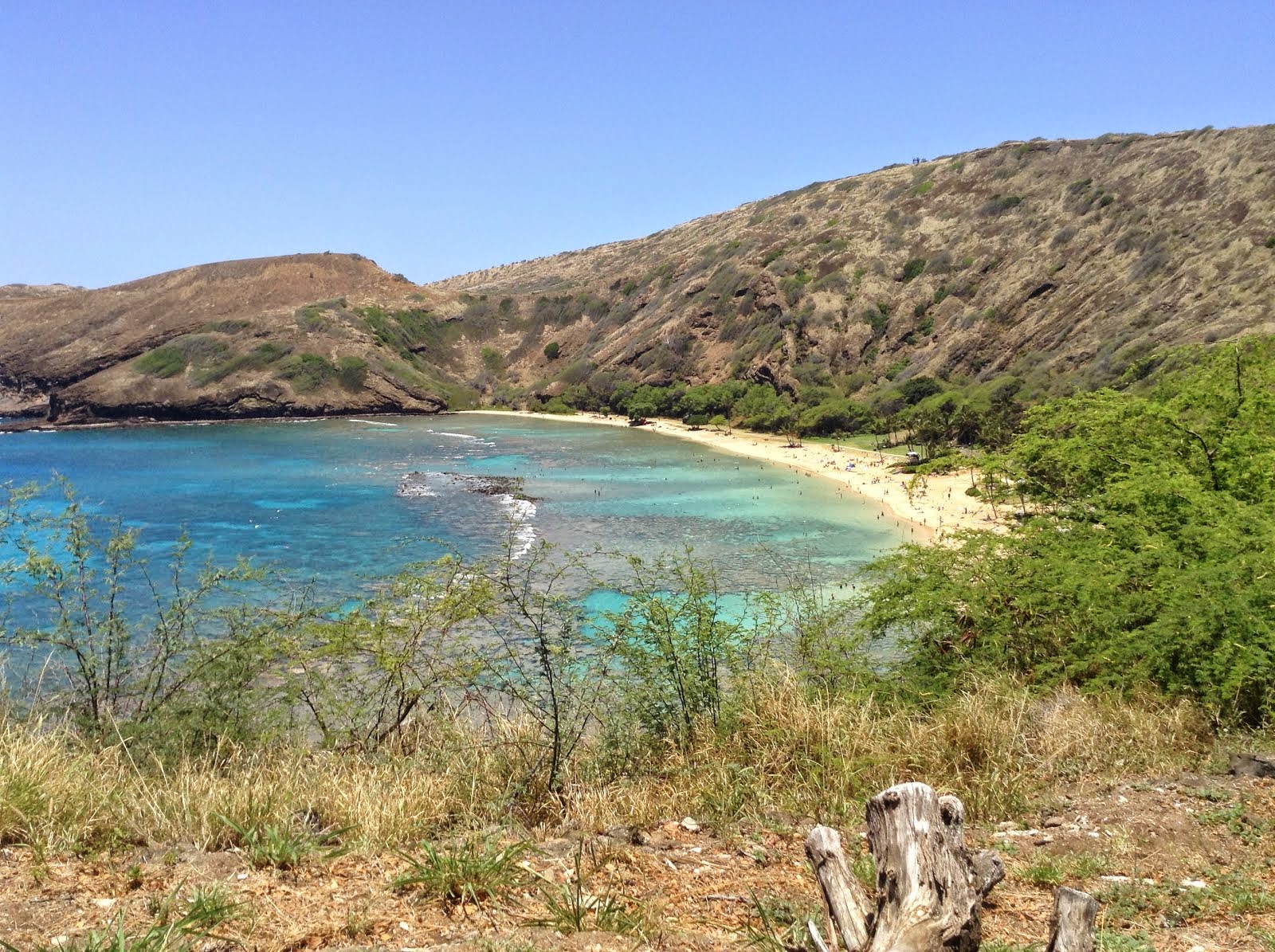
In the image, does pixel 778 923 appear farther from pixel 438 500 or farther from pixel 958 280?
pixel 958 280

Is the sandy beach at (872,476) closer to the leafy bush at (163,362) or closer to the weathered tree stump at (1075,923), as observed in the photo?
the weathered tree stump at (1075,923)

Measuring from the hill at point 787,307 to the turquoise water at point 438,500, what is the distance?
894 inches

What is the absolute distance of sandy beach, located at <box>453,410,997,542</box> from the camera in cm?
3720

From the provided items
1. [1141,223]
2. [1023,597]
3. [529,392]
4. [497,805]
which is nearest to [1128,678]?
[1023,597]

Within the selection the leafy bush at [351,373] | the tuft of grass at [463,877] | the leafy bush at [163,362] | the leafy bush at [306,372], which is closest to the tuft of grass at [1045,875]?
the tuft of grass at [463,877]

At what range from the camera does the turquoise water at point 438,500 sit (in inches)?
1233

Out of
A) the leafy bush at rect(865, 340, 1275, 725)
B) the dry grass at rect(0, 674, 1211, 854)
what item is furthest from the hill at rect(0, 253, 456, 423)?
the dry grass at rect(0, 674, 1211, 854)

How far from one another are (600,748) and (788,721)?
Result: 1.62 metres

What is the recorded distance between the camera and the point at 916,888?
11.2ft

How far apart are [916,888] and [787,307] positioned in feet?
310

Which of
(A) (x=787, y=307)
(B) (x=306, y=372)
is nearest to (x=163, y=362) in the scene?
(B) (x=306, y=372)

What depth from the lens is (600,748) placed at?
23.7 ft

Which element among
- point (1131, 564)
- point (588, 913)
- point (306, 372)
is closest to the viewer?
point (588, 913)

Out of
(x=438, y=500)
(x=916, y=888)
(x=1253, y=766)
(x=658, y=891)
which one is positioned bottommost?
(x=438, y=500)
